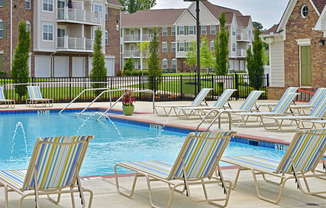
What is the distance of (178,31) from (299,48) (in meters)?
44.4

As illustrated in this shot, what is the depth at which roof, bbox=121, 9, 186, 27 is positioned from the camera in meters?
69.8

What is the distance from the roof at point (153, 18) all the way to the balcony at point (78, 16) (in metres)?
21.9

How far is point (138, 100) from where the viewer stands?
94.8 ft

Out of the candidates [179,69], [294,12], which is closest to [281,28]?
[294,12]

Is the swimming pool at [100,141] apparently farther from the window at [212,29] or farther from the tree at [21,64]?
the window at [212,29]

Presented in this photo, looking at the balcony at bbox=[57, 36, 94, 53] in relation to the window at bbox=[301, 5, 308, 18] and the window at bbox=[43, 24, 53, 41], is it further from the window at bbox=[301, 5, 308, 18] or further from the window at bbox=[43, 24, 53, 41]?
the window at bbox=[301, 5, 308, 18]

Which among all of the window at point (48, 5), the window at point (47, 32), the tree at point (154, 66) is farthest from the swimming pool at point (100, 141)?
the window at point (48, 5)

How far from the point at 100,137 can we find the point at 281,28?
594 inches

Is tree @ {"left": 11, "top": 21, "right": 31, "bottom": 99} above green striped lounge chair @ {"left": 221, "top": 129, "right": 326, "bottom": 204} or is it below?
above

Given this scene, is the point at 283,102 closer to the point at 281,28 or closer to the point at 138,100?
the point at 281,28

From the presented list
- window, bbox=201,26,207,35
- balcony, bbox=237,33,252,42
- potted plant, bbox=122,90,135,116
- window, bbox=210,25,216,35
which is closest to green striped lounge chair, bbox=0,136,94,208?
potted plant, bbox=122,90,135,116

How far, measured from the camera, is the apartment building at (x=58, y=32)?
40.5 meters

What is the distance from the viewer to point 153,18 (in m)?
71.2

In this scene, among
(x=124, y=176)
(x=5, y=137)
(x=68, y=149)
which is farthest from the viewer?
(x=5, y=137)
